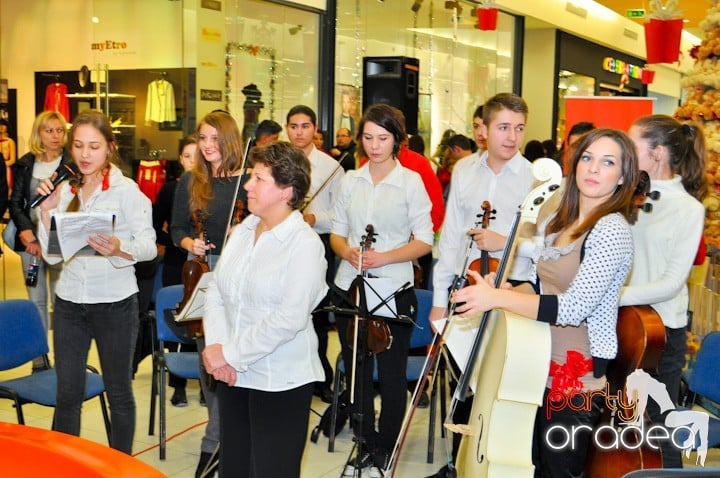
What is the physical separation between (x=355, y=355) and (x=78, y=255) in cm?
126

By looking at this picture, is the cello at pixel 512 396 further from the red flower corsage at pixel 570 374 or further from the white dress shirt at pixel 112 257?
the white dress shirt at pixel 112 257

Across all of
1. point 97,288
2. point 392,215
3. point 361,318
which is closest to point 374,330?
point 361,318

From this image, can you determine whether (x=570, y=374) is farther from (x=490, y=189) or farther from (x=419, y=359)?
(x=419, y=359)

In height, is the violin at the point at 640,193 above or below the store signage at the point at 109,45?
below

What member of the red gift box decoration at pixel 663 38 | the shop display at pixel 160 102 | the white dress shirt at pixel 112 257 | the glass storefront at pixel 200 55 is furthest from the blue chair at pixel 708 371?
the shop display at pixel 160 102

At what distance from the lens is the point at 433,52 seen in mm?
11734

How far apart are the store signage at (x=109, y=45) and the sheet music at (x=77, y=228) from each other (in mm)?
5645

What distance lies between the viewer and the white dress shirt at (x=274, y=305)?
8.95 ft

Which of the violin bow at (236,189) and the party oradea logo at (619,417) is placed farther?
the violin bow at (236,189)

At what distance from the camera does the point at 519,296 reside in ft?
8.04

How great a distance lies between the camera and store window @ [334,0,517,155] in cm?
969

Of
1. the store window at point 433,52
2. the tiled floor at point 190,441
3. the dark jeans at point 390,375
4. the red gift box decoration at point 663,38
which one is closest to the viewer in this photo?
the dark jeans at point 390,375

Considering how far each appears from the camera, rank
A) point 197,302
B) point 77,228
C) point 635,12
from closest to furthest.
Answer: point 77,228
point 197,302
point 635,12

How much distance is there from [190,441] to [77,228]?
1.75 m
